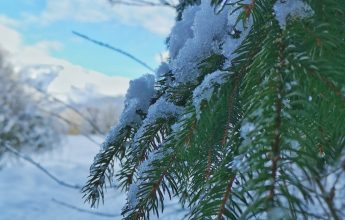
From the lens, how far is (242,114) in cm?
71

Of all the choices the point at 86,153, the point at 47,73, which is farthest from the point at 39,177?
the point at 86,153

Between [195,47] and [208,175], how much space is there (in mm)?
215

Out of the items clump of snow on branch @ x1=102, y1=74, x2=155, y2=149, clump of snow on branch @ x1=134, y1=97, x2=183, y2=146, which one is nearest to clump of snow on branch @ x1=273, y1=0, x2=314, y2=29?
clump of snow on branch @ x1=134, y1=97, x2=183, y2=146

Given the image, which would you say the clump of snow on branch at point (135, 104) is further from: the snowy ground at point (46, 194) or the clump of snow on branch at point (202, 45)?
the snowy ground at point (46, 194)

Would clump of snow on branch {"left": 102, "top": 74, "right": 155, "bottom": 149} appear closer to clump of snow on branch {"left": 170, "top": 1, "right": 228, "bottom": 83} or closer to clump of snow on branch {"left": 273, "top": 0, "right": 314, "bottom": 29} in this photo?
clump of snow on branch {"left": 170, "top": 1, "right": 228, "bottom": 83}

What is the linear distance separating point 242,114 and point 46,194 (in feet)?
15.8

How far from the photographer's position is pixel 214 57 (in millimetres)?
720

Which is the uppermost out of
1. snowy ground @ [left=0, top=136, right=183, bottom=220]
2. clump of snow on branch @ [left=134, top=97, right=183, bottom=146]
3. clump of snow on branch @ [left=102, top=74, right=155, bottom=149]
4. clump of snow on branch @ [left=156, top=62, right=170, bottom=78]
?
snowy ground @ [left=0, top=136, right=183, bottom=220]

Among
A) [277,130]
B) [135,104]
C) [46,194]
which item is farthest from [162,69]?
[46,194]

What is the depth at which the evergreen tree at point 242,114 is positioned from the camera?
1.40 ft

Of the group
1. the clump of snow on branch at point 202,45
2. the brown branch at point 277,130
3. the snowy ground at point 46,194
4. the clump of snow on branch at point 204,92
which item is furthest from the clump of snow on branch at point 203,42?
the snowy ground at point 46,194

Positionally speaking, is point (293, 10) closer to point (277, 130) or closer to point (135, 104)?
point (277, 130)

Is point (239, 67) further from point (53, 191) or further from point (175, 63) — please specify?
point (53, 191)

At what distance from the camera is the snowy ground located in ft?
13.4
